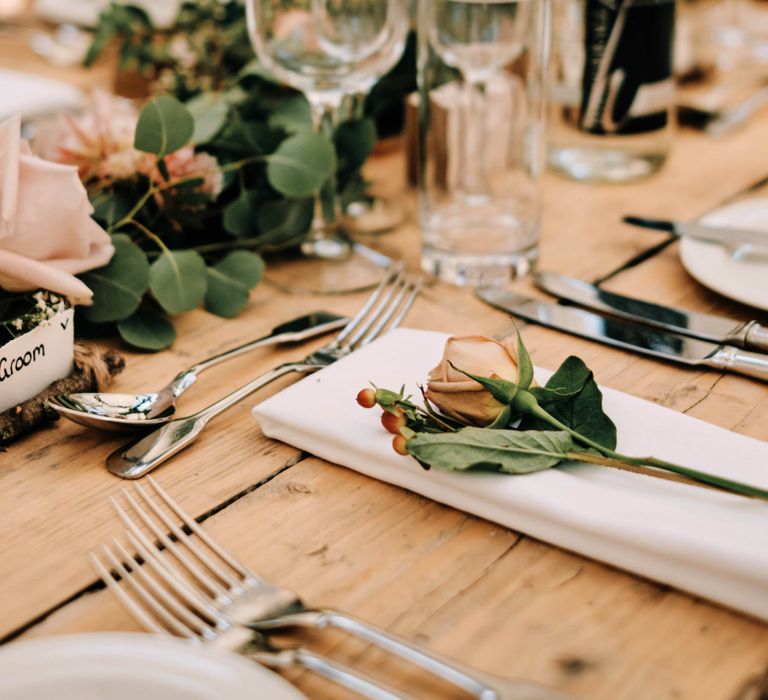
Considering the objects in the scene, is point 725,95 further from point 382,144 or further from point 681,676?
point 681,676

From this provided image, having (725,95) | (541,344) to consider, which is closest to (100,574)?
(541,344)

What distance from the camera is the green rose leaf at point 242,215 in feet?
2.87

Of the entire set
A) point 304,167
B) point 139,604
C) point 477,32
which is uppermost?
point 477,32

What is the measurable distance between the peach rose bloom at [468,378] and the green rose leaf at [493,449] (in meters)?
0.01

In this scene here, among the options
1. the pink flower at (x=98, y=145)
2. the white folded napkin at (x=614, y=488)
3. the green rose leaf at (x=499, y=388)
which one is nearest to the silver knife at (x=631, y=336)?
the white folded napkin at (x=614, y=488)

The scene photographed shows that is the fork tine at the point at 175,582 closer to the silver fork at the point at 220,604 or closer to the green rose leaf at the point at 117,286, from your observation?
the silver fork at the point at 220,604

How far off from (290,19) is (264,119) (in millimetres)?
147

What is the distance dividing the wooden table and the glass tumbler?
122 mm

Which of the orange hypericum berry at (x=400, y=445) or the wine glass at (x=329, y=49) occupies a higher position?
the wine glass at (x=329, y=49)

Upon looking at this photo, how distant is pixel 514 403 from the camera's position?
52 cm

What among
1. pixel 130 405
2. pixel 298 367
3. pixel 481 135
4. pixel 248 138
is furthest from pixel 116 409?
pixel 481 135

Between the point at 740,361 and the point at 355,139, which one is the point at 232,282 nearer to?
the point at 355,139

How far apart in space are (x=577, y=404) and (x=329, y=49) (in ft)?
1.61

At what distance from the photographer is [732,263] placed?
82 cm
